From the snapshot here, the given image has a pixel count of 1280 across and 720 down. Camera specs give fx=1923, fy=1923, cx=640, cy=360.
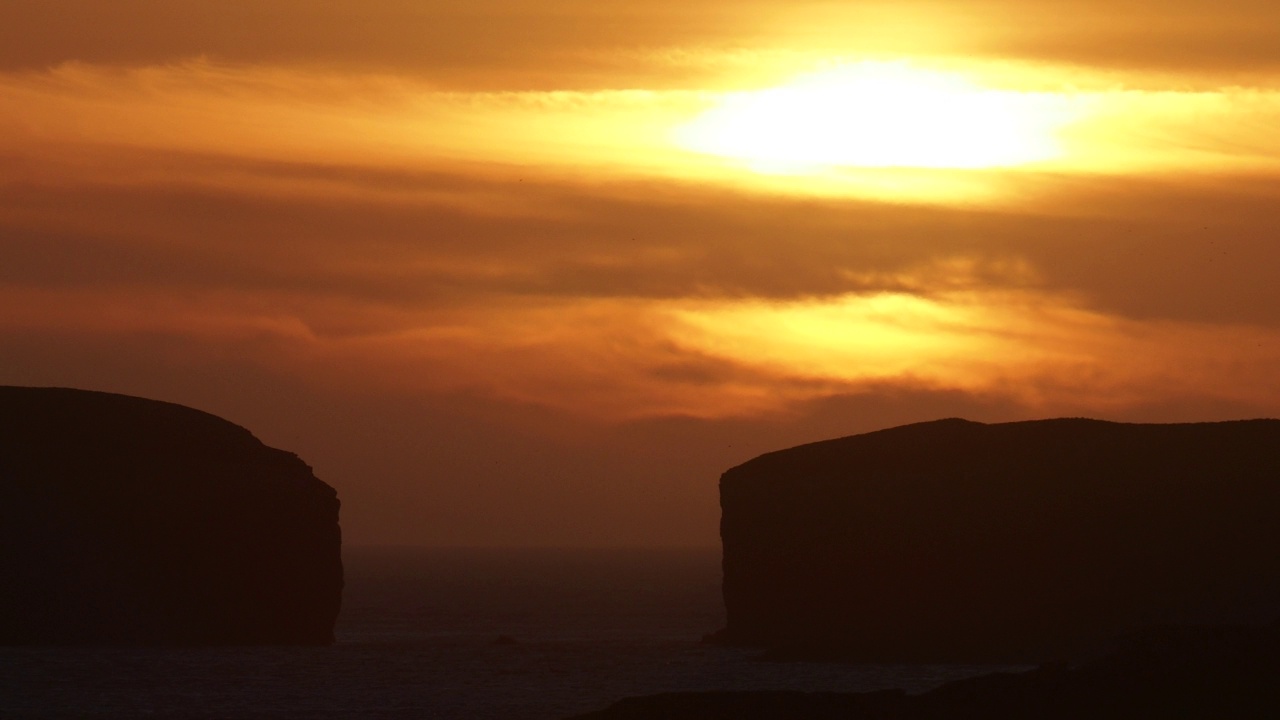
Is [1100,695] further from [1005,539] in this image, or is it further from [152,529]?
[152,529]

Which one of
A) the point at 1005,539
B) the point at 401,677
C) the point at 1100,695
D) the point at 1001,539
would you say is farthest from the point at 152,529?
the point at 1100,695

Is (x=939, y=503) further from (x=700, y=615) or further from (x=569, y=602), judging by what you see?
(x=569, y=602)

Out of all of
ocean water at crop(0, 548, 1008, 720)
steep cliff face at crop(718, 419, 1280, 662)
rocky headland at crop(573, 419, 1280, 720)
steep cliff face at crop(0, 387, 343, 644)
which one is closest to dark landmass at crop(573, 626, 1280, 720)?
ocean water at crop(0, 548, 1008, 720)

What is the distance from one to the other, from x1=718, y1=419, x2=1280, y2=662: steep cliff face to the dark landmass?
1277 inches

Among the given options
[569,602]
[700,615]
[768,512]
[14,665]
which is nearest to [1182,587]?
[768,512]

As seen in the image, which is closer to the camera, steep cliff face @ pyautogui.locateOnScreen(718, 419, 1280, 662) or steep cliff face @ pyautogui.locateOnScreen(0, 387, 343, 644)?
steep cliff face @ pyautogui.locateOnScreen(718, 419, 1280, 662)

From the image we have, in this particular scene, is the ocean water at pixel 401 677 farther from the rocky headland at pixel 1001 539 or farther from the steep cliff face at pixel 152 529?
the rocky headland at pixel 1001 539

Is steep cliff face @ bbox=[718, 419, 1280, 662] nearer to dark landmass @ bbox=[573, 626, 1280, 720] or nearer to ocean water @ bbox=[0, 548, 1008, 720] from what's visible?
ocean water @ bbox=[0, 548, 1008, 720]

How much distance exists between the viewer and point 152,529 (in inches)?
3558

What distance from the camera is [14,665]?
7688 cm

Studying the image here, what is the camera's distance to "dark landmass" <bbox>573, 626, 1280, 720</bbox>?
151ft

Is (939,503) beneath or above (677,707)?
above

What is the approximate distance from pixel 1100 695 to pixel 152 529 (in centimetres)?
5536

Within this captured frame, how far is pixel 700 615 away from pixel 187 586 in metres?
59.4
